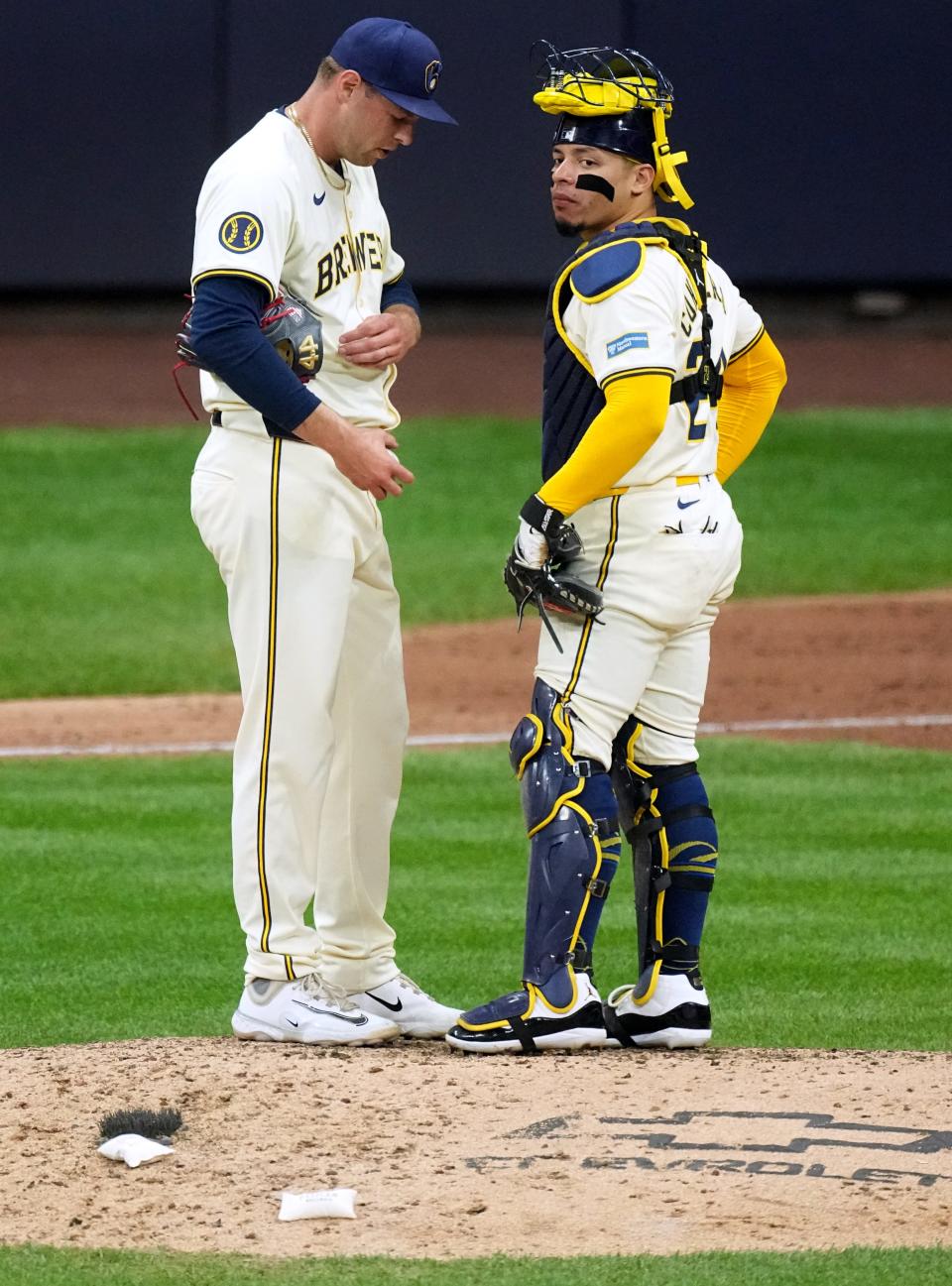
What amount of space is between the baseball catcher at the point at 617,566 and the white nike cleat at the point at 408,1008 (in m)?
0.20

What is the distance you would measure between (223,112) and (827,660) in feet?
29.3

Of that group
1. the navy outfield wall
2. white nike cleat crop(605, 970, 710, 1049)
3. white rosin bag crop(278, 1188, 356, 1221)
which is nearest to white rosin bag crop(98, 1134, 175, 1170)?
white rosin bag crop(278, 1188, 356, 1221)

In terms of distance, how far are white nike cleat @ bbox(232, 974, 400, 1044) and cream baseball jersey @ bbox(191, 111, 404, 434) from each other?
1255mm

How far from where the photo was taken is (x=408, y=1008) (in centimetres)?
501

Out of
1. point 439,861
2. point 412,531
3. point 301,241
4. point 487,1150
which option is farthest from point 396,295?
point 412,531

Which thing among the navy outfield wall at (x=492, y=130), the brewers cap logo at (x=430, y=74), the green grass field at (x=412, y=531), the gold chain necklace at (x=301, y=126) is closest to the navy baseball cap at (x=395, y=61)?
the brewers cap logo at (x=430, y=74)

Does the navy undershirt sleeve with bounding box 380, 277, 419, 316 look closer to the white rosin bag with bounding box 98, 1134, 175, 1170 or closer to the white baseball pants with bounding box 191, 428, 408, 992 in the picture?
the white baseball pants with bounding box 191, 428, 408, 992

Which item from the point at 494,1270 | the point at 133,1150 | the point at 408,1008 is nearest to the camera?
the point at 494,1270

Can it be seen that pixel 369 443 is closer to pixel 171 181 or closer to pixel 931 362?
pixel 171 181

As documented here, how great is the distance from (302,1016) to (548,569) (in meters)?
1.14

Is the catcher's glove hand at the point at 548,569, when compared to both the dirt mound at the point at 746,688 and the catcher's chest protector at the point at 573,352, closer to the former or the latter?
the catcher's chest protector at the point at 573,352

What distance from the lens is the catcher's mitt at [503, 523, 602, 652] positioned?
464cm

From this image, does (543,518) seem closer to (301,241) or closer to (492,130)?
(301,241)

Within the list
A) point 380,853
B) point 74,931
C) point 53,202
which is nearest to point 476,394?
point 53,202
